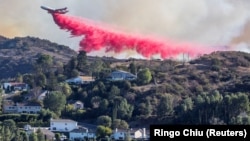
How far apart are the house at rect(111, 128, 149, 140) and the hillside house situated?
34864mm

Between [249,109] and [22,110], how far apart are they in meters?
41.2

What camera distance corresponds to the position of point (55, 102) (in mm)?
144125

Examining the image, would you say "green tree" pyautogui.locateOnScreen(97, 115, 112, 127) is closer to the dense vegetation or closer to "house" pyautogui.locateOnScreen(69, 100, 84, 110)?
the dense vegetation

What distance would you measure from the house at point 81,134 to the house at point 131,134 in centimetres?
329

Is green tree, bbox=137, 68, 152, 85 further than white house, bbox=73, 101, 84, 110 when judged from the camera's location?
Yes

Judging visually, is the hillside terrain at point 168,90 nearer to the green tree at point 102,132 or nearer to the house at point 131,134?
the house at point 131,134

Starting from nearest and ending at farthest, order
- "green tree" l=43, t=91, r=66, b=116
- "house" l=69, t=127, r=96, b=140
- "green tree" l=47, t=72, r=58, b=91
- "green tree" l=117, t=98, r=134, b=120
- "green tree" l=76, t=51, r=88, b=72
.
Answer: "house" l=69, t=127, r=96, b=140 → "green tree" l=117, t=98, r=134, b=120 → "green tree" l=43, t=91, r=66, b=116 → "green tree" l=47, t=72, r=58, b=91 → "green tree" l=76, t=51, r=88, b=72

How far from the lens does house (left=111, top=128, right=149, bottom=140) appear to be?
125 meters

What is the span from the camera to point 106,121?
13362 cm

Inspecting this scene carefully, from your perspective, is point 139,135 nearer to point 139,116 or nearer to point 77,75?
point 139,116

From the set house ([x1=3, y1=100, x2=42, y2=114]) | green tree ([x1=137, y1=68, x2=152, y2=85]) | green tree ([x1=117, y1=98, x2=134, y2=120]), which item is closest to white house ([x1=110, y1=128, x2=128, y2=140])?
green tree ([x1=117, y1=98, x2=134, y2=120])

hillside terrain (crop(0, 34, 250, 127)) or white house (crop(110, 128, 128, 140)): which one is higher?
hillside terrain (crop(0, 34, 250, 127))

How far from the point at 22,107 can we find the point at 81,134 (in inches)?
890

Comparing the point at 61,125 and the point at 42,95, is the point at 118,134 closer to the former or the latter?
the point at 61,125
